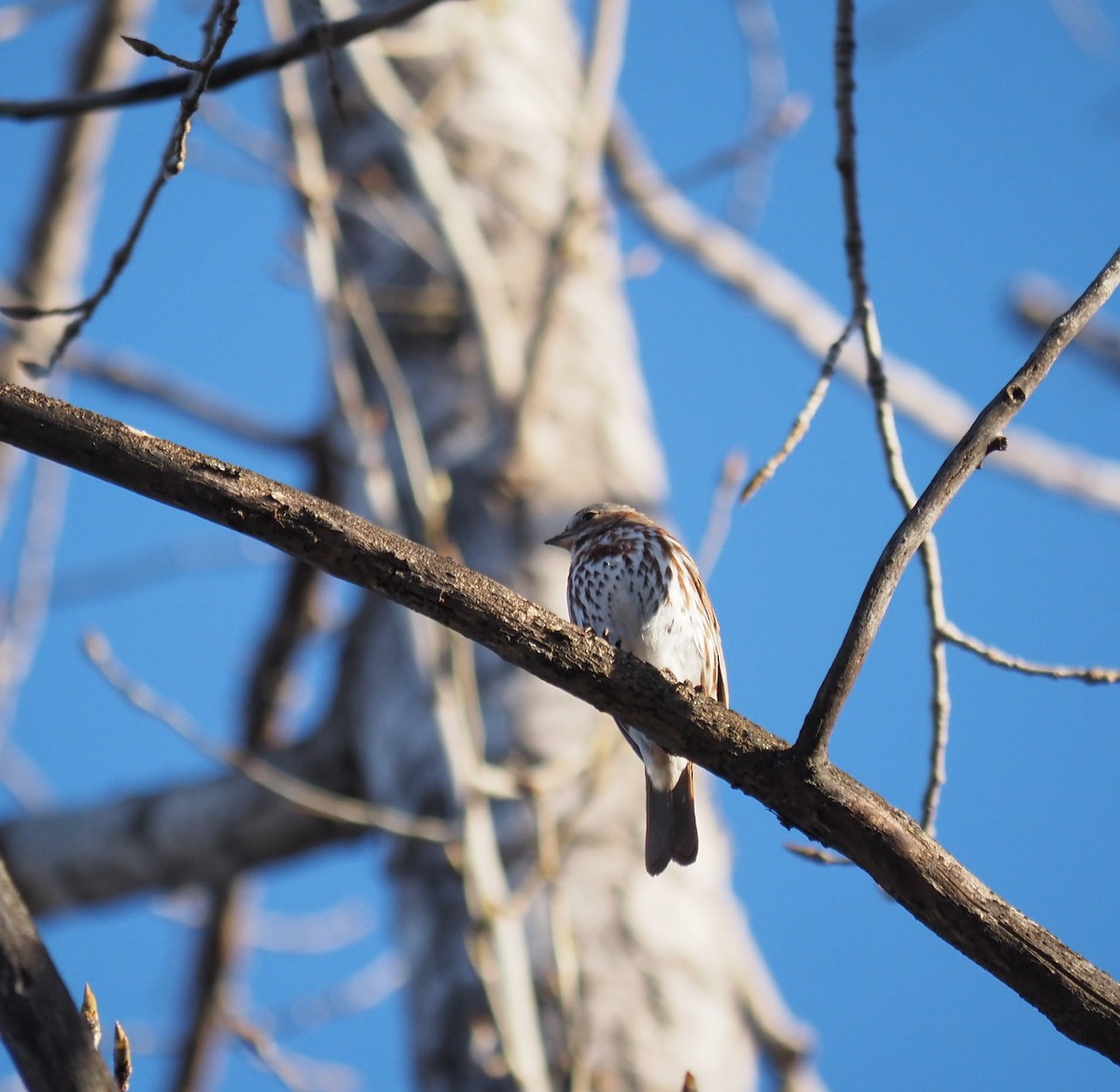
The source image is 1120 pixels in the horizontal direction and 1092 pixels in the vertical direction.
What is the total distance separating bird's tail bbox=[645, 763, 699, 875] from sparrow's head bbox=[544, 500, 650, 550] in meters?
0.87

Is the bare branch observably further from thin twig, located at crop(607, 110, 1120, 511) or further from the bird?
thin twig, located at crop(607, 110, 1120, 511)

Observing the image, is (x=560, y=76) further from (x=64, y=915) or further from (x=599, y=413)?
(x=64, y=915)

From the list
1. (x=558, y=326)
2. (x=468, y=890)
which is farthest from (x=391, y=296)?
(x=468, y=890)

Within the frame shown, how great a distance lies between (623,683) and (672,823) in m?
2.17

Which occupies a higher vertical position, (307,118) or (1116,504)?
(1116,504)

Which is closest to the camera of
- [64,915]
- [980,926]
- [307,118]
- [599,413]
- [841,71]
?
[980,926]

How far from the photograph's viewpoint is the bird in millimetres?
4391

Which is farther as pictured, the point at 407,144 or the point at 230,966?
the point at 230,966

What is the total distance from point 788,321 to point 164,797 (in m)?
4.37

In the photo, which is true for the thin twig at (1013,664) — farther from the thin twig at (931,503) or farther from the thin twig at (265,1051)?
the thin twig at (265,1051)

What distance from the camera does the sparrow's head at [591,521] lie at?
15.8ft

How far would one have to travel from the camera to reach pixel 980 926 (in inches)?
83.6

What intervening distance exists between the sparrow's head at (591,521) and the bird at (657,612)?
16 centimetres

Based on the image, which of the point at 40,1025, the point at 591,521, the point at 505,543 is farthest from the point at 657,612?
the point at 40,1025
